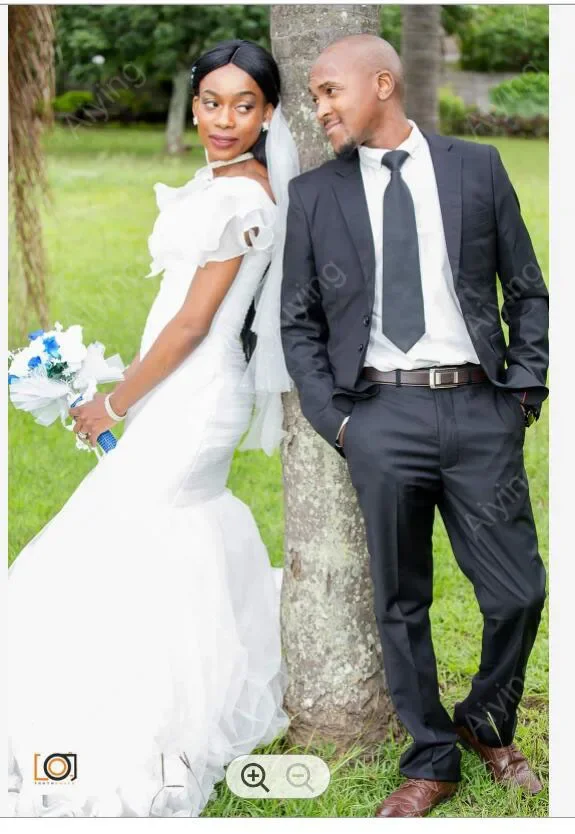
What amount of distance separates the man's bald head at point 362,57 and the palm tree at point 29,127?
3.28 meters

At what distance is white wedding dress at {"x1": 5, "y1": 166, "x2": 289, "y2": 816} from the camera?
3197 mm

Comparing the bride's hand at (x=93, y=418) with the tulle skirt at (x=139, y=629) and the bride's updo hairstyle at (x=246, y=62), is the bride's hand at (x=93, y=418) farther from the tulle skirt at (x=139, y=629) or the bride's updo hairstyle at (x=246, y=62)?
the bride's updo hairstyle at (x=246, y=62)

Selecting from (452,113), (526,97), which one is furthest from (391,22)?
(526,97)

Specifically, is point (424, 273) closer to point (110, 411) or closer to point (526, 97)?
point (110, 411)

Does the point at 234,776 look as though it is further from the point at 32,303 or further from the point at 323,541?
A: the point at 32,303

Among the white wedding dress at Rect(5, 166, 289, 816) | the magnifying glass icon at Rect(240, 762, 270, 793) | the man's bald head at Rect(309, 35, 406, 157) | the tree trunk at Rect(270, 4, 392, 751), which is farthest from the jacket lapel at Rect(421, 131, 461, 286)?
the magnifying glass icon at Rect(240, 762, 270, 793)

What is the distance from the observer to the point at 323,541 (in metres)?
3.41

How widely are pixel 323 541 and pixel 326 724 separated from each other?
2.01 ft

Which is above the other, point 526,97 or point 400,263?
point 400,263

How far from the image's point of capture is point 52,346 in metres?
3.39

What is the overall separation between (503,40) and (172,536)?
39.6 ft

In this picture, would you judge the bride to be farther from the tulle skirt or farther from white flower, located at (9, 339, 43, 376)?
white flower, located at (9, 339, 43, 376)

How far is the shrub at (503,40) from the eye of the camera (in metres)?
13.6
